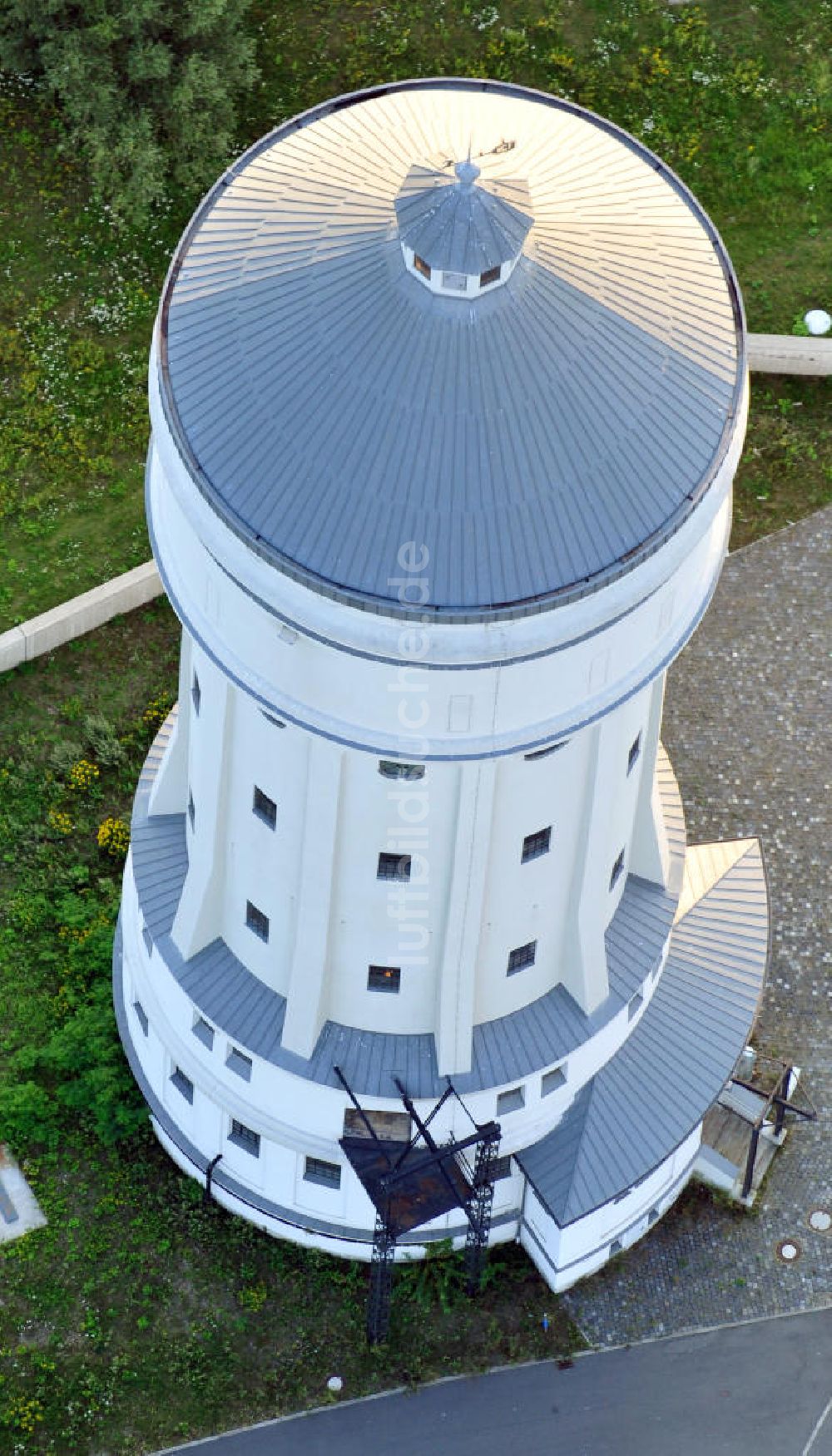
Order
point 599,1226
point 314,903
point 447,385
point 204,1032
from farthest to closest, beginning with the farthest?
1. point 599,1226
2. point 204,1032
3. point 314,903
4. point 447,385

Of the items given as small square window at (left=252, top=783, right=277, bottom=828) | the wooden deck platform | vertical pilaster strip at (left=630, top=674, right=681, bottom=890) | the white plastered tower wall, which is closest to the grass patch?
the white plastered tower wall

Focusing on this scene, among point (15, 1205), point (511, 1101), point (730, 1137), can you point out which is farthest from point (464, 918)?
point (15, 1205)

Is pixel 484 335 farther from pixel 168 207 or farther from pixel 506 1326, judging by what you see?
pixel 168 207

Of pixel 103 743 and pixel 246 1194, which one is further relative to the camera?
pixel 103 743

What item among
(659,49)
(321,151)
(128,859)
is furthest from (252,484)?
(659,49)

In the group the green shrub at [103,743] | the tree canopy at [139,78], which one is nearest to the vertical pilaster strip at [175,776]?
the green shrub at [103,743]

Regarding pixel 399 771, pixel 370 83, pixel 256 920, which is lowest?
pixel 256 920

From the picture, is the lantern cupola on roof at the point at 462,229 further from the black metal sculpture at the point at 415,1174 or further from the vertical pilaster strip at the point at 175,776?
the black metal sculpture at the point at 415,1174

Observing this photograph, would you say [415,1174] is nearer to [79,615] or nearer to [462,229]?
[79,615]
